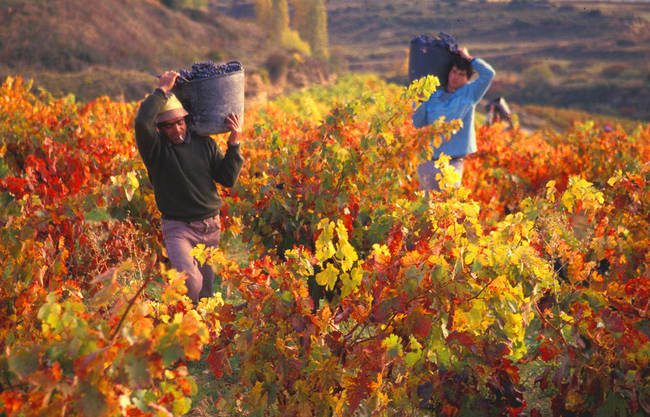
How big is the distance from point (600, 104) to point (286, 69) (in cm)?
3568

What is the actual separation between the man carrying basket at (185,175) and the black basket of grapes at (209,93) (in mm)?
56

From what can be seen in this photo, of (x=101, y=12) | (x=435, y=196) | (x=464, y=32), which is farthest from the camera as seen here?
(x=464, y=32)

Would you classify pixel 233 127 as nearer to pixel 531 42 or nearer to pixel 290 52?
pixel 290 52

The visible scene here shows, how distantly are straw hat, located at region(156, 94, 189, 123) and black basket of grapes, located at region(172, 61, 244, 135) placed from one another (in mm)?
84

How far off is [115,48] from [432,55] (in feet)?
119

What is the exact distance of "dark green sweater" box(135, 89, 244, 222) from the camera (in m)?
3.23

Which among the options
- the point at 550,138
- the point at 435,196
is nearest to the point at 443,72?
the point at 435,196

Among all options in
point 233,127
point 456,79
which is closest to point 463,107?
point 456,79

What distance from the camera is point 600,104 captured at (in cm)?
5562

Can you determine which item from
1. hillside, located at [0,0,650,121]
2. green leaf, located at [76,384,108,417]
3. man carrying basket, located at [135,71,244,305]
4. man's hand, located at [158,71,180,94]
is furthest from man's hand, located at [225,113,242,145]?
hillside, located at [0,0,650,121]

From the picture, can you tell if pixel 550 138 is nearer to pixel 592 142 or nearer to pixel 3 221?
pixel 592 142

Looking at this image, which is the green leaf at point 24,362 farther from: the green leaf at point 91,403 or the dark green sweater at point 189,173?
the dark green sweater at point 189,173

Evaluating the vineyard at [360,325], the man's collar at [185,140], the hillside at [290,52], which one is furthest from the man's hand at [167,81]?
the hillside at [290,52]

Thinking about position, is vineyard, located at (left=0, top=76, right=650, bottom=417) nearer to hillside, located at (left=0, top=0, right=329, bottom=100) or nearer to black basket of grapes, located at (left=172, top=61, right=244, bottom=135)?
black basket of grapes, located at (left=172, top=61, right=244, bottom=135)
